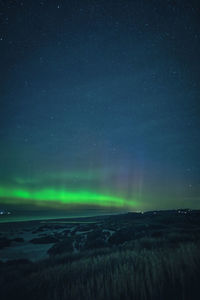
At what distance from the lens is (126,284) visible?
4062mm

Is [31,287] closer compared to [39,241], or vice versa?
[31,287]

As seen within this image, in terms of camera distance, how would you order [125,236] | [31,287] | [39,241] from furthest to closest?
[39,241], [125,236], [31,287]

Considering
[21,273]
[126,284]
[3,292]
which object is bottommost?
[21,273]

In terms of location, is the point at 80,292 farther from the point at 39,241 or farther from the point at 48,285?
the point at 39,241

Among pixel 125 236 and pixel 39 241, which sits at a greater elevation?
pixel 125 236

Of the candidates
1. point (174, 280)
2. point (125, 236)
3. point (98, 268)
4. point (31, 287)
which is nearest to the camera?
point (174, 280)

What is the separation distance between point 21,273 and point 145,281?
6.40 meters

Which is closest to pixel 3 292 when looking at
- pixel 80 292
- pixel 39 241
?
pixel 80 292

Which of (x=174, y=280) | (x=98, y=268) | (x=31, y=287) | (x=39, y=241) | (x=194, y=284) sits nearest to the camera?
(x=194, y=284)

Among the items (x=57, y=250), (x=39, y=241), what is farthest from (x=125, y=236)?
(x=39, y=241)

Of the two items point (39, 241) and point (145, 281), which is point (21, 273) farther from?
point (39, 241)

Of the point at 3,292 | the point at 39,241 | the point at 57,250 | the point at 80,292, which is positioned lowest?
the point at 39,241

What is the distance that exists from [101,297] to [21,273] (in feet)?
19.3

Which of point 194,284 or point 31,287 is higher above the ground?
point 194,284
